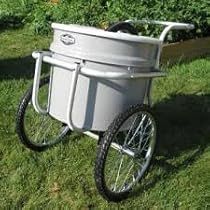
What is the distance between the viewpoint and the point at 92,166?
3.81 m

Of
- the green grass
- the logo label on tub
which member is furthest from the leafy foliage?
the logo label on tub

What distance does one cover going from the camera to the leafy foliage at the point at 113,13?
6.13 m

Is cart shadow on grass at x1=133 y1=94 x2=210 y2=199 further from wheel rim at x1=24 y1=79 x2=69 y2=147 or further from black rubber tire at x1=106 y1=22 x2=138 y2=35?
black rubber tire at x1=106 y1=22 x2=138 y2=35

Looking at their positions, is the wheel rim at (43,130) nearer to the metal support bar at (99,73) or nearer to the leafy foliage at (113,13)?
the metal support bar at (99,73)

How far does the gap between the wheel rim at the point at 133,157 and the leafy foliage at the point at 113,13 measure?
256 centimetres

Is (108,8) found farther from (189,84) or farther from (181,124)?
(181,124)

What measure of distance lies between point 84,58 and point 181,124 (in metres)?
1.60

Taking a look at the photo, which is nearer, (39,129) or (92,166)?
(92,166)

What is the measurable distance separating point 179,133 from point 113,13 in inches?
98.3

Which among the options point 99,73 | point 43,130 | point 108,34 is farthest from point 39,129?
point 108,34

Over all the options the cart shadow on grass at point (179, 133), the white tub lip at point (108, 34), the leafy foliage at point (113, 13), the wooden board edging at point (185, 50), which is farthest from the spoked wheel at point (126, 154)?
the leafy foliage at point (113, 13)

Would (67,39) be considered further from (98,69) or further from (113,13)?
(113,13)

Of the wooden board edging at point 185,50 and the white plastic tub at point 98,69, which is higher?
the white plastic tub at point 98,69

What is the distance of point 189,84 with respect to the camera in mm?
5402
